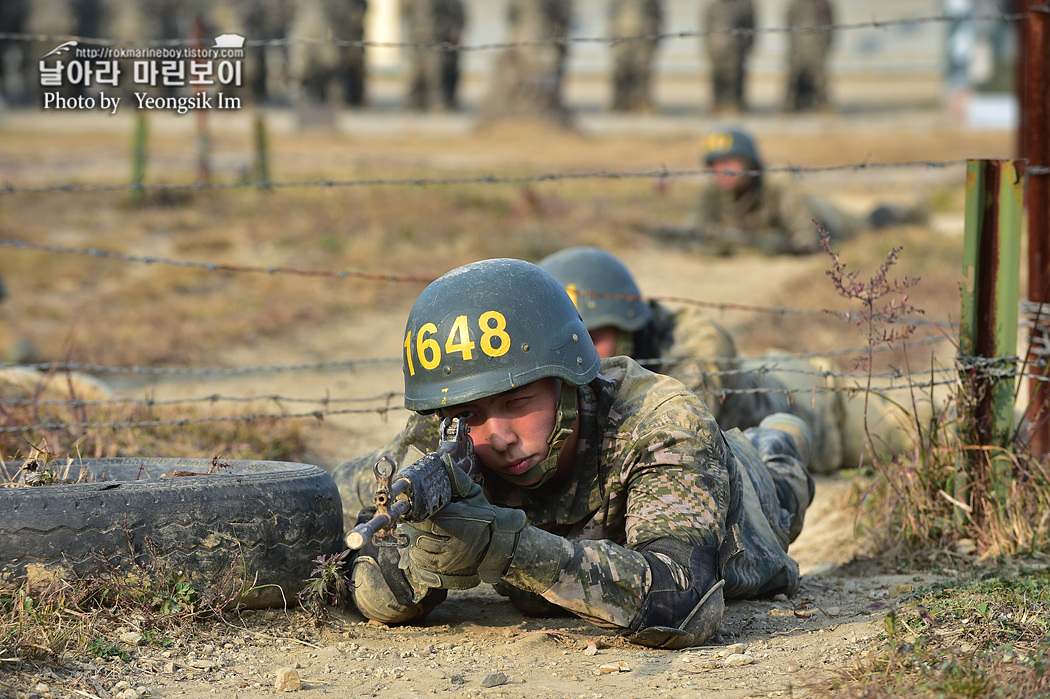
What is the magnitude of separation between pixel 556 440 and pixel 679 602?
53 cm

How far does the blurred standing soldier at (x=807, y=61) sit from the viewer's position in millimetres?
30688

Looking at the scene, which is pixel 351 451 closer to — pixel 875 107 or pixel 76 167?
pixel 76 167

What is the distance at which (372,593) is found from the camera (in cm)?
349

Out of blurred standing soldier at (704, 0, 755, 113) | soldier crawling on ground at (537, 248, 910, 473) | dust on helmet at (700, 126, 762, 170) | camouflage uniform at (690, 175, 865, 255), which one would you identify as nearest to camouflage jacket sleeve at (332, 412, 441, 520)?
soldier crawling on ground at (537, 248, 910, 473)

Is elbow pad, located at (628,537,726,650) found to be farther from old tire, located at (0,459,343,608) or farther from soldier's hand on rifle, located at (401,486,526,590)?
old tire, located at (0,459,343,608)

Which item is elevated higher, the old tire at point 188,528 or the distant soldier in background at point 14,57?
the distant soldier in background at point 14,57

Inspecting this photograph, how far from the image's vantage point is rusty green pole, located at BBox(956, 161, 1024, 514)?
4.29 metres

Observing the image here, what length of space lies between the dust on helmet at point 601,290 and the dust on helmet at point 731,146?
20.2 feet

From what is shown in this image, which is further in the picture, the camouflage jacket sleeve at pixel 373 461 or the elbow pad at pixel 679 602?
the camouflage jacket sleeve at pixel 373 461

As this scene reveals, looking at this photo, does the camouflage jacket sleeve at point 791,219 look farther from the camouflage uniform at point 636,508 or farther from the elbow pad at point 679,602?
the elbow pad at point 679,602

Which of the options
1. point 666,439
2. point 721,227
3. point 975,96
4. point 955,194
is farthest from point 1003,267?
point 975,96

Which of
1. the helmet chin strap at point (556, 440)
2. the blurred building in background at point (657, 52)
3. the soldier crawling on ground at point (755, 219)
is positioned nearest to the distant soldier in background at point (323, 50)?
the blurred building in background at point (657, 52)

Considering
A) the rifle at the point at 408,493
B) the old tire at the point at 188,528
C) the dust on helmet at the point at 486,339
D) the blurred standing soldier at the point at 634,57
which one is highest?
the blurred standing soldier at the point at 634,57

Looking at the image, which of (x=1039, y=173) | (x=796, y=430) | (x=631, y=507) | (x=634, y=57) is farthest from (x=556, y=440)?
(x=634, y=57)
